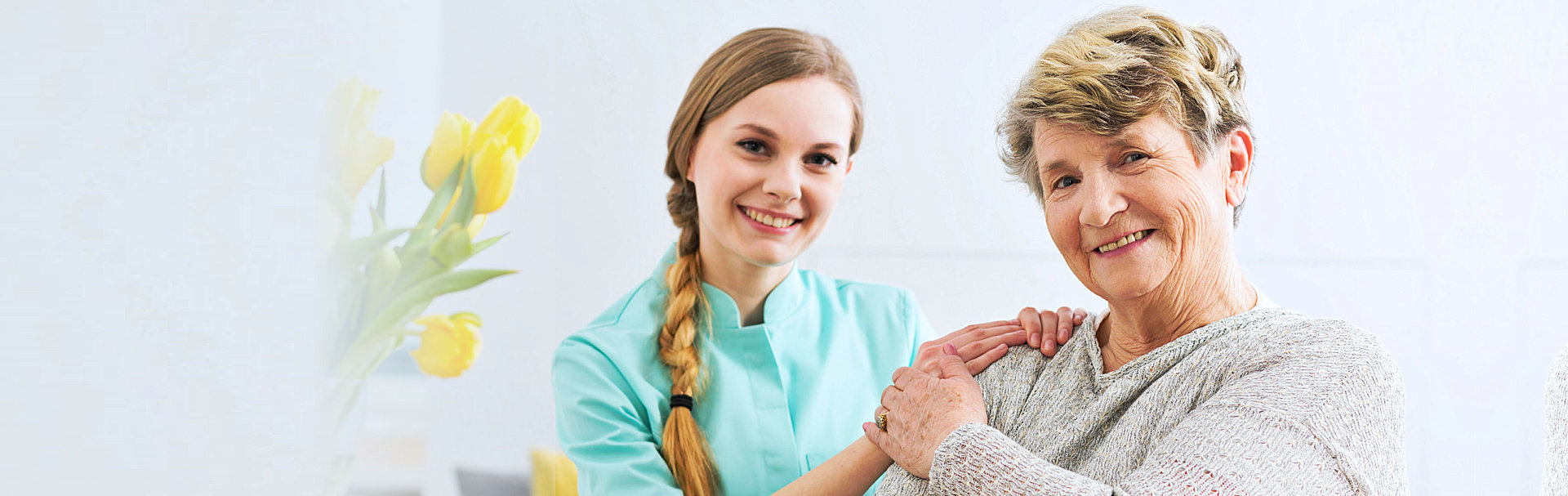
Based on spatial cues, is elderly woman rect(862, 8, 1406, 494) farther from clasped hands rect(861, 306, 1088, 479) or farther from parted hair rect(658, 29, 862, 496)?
parted hair rect(658, 29, 862, 496)

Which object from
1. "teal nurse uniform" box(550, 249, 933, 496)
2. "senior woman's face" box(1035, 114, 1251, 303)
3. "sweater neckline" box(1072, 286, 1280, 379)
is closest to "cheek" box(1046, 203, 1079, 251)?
"senior woman's face" box(1035, 114, 1251, 303)

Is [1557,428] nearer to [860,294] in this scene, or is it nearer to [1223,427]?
[1223,427]

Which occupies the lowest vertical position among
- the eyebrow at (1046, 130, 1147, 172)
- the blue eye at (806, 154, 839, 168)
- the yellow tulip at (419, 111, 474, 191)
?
the yellow tulip at (419, 111, 474, 191)

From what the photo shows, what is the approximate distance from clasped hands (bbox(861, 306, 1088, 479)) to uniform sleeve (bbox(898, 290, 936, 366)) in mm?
397

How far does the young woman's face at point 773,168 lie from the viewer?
1462 mm

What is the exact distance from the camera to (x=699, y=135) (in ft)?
5.14

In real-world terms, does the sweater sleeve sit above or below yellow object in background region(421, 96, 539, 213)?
below

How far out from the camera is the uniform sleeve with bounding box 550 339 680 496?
1379mm

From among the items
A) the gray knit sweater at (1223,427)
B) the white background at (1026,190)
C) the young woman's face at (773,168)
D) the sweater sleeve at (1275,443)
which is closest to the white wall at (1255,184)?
the white background at (1026,190)

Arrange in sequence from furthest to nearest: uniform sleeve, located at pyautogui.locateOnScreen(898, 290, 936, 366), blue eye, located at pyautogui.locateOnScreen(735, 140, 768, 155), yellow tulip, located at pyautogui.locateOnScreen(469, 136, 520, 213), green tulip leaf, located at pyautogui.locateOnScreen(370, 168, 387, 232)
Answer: uniform sleeve, located at pyautogui.locateOnScreen(898, 290, 936, 366) → blue eye, located at pyautogui.locateOnScreen(735, 140, 768, 155) → yellow tulip, located at pyautogui.locateOnScreen(469, 136, 520, 213) → green tulip leaf, located at pyautogui.locateOnScreen(370, 168, 387, 232)

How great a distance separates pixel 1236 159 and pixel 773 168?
26.6 inches

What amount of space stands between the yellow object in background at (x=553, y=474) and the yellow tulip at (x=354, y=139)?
4.10 feet

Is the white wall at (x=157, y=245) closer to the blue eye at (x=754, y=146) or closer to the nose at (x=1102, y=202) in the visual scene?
the nose at (x=1102, y=202)

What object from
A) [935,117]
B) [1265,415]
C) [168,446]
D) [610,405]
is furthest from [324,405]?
[935,117]
